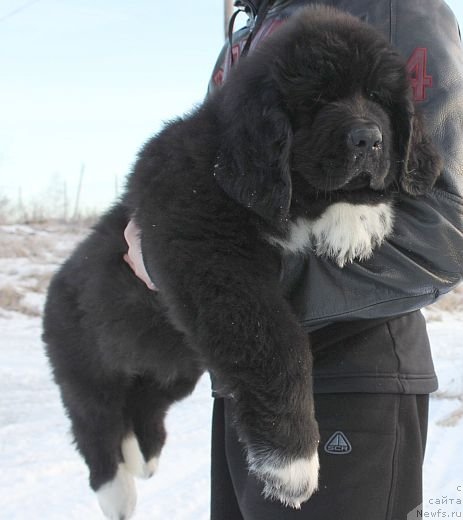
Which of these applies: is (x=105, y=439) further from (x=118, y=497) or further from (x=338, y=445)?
(x=338, y=445)

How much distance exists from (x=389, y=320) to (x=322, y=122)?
59cm

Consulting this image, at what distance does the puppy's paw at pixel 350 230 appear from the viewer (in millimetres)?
1843

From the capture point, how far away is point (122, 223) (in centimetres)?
243

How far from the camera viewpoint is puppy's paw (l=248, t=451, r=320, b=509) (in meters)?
1.70

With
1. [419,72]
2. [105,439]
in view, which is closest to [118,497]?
[105,439]

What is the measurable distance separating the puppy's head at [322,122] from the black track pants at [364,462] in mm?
579

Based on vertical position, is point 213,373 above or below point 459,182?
below

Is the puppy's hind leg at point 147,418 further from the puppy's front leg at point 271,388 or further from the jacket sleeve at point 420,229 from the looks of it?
the jacket sleeve at point 420,229

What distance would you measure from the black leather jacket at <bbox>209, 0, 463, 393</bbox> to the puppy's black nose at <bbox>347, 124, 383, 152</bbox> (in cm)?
16

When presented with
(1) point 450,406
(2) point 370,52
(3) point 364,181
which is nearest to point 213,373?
(3) point 364,181

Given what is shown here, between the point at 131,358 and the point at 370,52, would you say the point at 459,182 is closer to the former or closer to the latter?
the point at 370,52

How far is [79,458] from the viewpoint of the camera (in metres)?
4.37

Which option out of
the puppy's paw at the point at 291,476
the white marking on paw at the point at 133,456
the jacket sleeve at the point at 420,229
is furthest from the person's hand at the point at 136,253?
the white marking on paw at the point at 133,456

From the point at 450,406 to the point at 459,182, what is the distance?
438 centimetres
